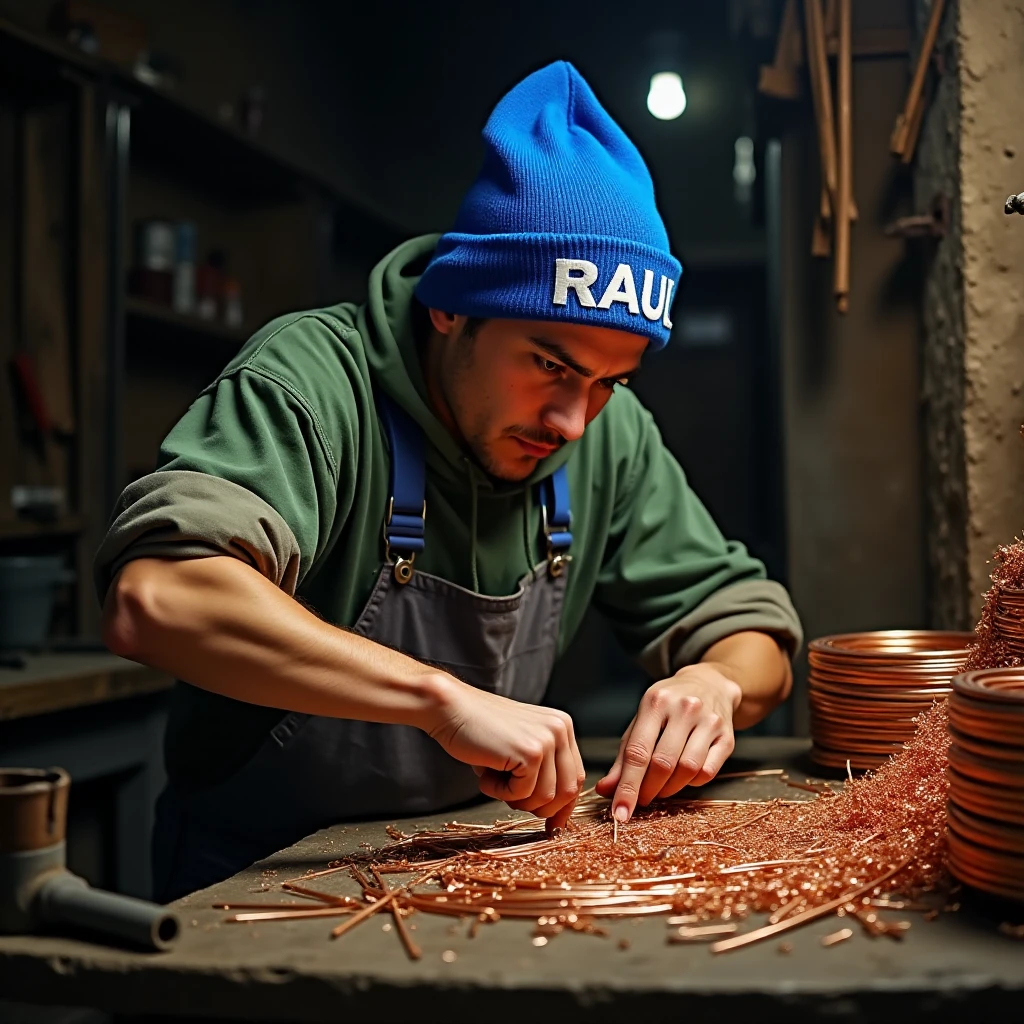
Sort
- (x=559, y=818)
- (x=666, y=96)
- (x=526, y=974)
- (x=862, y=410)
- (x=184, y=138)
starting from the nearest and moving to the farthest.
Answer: (x=526, y=974)
(x=559, y=818)
(x=862, y=410)
(x=184, y=138)
(x=666, y=96)

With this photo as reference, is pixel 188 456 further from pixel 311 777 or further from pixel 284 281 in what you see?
pixel 284 281

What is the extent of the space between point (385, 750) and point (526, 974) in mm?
849

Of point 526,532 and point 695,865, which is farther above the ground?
point 526,532

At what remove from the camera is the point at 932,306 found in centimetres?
263

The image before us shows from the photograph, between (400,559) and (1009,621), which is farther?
(400,559)

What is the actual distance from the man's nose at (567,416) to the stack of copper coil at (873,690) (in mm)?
525

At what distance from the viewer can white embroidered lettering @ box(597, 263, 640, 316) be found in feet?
5.76

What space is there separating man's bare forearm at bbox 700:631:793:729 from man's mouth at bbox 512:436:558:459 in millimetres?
445

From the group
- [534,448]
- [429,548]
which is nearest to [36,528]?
[429,548]

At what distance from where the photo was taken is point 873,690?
1799mm

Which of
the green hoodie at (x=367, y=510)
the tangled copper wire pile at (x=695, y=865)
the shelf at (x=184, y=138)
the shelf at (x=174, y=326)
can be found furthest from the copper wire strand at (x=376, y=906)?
the shelf at (x=174, y=326)

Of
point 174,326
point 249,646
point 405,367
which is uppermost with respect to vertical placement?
point 174,326

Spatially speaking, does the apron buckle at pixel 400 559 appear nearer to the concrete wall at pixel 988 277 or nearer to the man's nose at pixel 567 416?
the man's nose at pixel 567 416

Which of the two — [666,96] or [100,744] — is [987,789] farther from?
[666,96]
